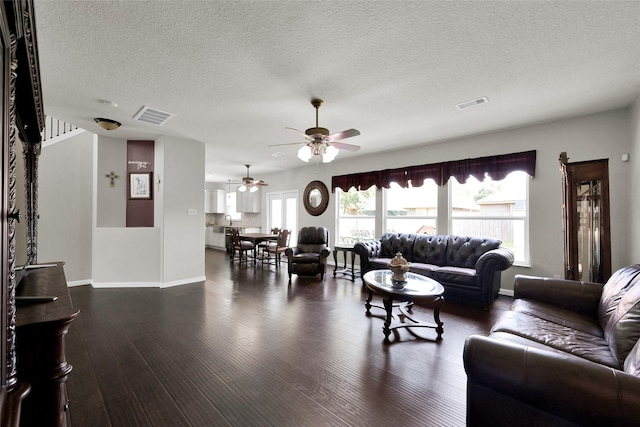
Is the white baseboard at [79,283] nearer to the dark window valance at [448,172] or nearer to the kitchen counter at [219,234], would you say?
the kitchen counter at [219,234]

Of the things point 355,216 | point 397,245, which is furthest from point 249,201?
point 397,245

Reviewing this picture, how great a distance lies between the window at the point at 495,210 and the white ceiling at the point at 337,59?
3.45ft

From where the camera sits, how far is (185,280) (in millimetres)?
4863

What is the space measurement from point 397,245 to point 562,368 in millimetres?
3910

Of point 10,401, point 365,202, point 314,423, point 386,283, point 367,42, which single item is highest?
point 367,42

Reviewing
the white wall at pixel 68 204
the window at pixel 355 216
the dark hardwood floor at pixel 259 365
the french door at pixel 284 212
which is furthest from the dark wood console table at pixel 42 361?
the french door at pixel 284 212

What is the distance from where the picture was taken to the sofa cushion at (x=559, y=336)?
157 centimetres

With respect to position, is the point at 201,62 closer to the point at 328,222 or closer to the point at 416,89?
the point at 416,89

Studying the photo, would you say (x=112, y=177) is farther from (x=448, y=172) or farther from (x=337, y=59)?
(x=448, y=172)

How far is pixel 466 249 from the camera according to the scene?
14.0 feet

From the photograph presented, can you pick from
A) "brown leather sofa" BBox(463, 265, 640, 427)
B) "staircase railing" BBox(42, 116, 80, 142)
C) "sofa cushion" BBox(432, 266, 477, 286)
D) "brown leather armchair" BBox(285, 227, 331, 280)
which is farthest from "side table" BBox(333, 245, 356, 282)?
"staircase railing" BBox(42, 116, 80, 142)

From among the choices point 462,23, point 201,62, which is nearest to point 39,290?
point 201,62

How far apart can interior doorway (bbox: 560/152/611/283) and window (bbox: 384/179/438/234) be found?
2162 mm

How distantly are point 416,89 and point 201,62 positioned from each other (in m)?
2.14
